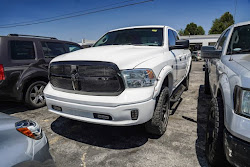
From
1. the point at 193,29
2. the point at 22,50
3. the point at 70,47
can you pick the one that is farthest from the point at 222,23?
the point at 22,50

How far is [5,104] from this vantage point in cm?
486

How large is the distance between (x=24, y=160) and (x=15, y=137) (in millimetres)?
224

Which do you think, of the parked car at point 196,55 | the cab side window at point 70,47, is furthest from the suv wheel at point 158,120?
the parked car at point 196,55

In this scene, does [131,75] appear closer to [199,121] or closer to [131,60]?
[131,60]

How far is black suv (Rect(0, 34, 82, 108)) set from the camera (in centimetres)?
368

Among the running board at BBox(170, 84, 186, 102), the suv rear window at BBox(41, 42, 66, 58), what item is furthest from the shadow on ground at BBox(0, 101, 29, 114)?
the running board at BBox(170, 84, 186, 102)

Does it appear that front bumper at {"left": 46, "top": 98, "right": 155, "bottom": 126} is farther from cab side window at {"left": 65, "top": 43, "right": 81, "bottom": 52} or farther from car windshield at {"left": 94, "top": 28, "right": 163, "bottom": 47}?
cab side window at {"left": 65, "top": 43, "right": 81, "bottom": 52}

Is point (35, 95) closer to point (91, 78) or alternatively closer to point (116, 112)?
point (91, 78)

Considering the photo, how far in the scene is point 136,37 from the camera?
3.65 m

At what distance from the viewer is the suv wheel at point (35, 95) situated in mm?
4113

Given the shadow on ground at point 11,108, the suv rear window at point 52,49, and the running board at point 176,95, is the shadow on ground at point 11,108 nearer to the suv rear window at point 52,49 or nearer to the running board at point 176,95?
the suv rear window at point 52,49

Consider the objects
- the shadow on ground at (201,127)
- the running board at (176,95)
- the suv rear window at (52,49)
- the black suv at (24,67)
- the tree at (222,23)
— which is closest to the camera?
the shadow on ground at (201,127)

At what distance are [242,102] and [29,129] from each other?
5.99ft

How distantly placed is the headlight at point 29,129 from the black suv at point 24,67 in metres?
2.60
